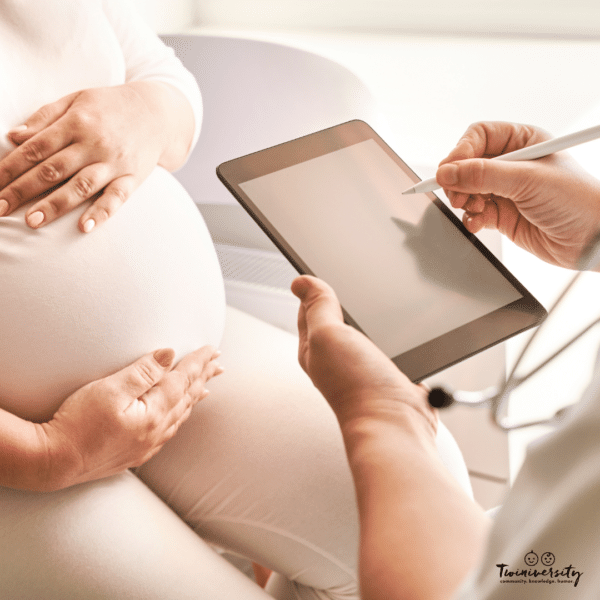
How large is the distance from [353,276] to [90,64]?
522 mm

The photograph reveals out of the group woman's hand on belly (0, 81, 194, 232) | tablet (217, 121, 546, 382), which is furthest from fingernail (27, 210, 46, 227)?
tablet (217, 121, 546, 382)

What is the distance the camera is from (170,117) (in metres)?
0.91

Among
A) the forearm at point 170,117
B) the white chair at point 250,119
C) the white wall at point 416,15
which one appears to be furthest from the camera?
the white wall at point 416,15

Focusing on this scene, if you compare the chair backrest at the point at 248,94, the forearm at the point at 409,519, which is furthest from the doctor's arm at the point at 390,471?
the chair backrest at the point at 248,94

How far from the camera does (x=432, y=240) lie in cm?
79

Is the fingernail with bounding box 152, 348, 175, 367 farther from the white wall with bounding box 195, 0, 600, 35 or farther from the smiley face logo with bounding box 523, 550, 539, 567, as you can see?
the white wall with bounding box 195, 0, 600, 35

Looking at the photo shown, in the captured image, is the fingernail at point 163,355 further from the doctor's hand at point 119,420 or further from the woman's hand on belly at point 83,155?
the woman's hand on belly at point 83,155

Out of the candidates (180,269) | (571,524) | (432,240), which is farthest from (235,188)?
(571,524)

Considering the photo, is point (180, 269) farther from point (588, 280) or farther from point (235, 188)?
point (588, 280)

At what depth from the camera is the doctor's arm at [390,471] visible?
33 cm

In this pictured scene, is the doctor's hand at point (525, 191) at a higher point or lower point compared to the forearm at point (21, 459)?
higher

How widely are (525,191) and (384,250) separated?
0.69 feet

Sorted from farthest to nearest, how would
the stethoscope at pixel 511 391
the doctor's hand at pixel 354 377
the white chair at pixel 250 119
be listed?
the white chair at pixel 250 119 < the doctor's hand at pixel 354 377 < the stethoscope at pixel 511 391

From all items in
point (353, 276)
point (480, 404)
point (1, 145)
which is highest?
Result: point (1, 145)
